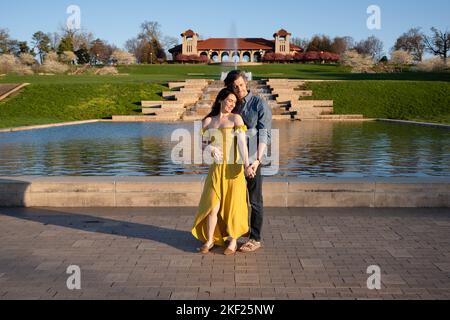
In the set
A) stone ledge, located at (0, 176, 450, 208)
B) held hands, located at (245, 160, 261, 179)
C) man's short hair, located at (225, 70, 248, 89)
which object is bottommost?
stone ledge, located at (0, 176, 450, 208)

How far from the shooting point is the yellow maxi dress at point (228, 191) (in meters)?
5.45

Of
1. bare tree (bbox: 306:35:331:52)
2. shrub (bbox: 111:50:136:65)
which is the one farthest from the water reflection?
bare tree (bbox: 306:35:331:52)

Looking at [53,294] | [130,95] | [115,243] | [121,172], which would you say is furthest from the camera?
[130,95]

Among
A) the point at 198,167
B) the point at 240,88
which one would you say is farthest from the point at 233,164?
the point at 198,167

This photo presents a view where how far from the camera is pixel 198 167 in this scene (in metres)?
11.6

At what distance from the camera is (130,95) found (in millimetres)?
35812

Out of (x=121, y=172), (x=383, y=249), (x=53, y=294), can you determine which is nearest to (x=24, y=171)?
(x=121, y=172)

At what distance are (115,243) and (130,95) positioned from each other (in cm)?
3124

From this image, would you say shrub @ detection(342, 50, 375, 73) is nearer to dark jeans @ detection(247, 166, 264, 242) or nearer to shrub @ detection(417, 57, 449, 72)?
shrub @ detection(417, 57, 449, 72)

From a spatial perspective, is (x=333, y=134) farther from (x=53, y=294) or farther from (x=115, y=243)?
(x=53, y=294)

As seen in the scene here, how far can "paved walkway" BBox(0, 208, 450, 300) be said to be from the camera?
14.0ft

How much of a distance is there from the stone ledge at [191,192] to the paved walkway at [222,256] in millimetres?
279

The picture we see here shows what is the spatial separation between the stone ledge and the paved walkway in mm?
279
